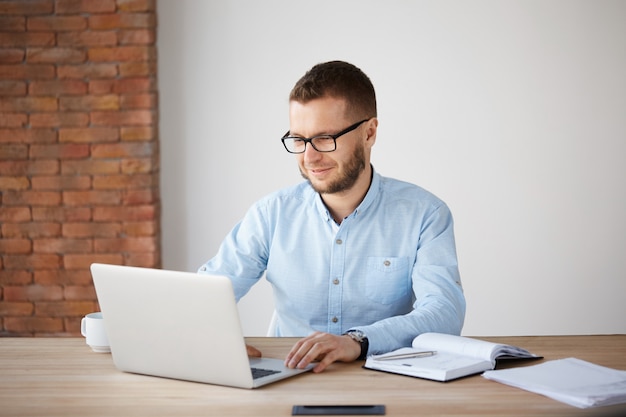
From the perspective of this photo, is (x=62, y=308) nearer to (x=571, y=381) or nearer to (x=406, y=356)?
(x=406, y=356)

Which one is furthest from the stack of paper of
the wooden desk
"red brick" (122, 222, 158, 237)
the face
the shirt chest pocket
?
"red brick" (122, 222, 158, 237)

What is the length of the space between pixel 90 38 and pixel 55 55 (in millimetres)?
192

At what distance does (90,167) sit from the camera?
4152 mm

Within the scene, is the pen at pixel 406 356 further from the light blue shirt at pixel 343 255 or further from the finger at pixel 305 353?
the light blue shirt at pixel 343 255

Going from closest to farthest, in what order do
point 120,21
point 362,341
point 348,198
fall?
point 362,341, point 348,198, point 120,21

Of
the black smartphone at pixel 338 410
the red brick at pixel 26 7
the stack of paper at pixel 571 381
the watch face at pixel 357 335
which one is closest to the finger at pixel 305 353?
the watch face at pixel 357 335

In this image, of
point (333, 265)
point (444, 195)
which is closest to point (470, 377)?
point (333, 265)

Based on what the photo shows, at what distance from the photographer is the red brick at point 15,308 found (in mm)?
4223

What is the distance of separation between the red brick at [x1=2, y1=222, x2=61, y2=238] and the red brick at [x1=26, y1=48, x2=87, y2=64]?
0.79 metres

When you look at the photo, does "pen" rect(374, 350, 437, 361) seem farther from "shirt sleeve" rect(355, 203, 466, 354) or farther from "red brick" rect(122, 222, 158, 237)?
"red brick" rect(122, 222, 158, 237)

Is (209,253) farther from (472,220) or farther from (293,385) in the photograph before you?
(293,385)

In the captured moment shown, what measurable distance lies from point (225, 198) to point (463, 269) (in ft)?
4.10

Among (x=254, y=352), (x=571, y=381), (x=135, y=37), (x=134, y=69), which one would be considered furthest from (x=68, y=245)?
(x=571, y=381)

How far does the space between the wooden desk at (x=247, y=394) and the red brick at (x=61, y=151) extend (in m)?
Answer: 2.25
